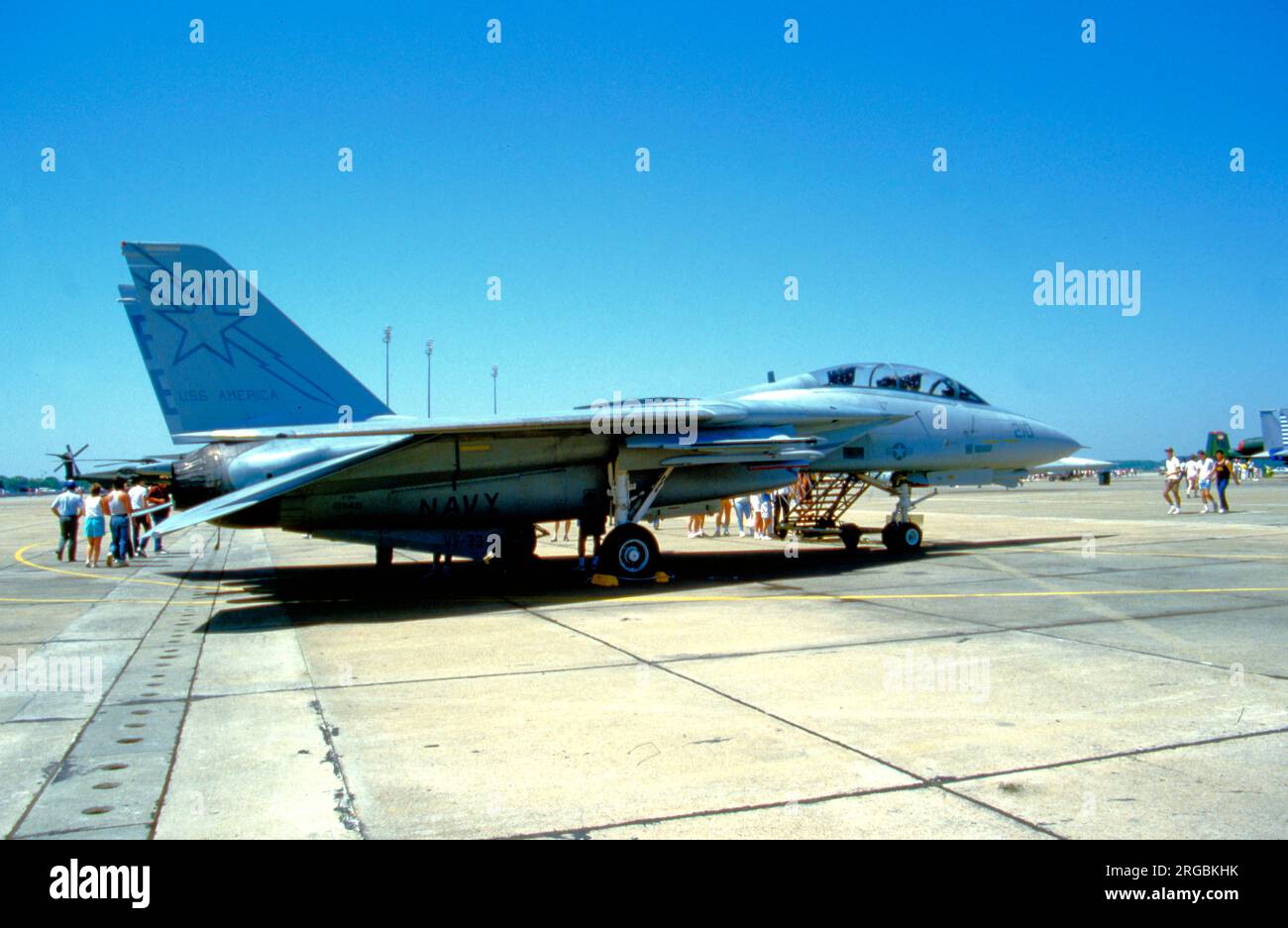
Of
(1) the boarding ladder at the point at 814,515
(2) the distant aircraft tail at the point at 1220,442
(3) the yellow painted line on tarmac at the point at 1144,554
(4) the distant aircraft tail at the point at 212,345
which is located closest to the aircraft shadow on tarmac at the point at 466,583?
(1) the boarding ladder at the point at 814,515

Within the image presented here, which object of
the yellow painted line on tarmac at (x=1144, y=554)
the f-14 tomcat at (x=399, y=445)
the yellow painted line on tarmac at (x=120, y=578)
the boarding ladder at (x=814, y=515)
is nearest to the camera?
the f-14 tomcat at (x=399, y=445)

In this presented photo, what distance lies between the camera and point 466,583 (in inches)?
540

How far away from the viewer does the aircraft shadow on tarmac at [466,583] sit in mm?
10633

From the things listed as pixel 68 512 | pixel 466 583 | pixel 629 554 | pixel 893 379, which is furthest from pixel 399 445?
pixel 68 512

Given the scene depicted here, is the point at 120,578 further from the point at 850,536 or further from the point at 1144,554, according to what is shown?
the point at 1144,554

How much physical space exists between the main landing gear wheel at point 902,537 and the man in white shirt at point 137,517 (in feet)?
49.3

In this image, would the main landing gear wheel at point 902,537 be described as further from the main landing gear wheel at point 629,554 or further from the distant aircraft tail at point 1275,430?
the distant aircraft tail at point 1275,430

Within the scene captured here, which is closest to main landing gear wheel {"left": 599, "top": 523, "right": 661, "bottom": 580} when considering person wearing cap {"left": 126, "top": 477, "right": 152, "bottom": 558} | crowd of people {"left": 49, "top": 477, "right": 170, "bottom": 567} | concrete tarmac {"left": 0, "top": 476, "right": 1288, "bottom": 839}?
concrete tarmac {"left": 0, "top": 476, "right": 1288, "bottom": 839}

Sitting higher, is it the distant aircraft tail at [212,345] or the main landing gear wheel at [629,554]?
the distant aircraft tail at [212,345]

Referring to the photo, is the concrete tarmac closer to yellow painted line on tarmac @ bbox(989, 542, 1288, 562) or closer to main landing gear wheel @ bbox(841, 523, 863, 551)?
yellow painted line on tarmac @ bbox(989, 542, 1288, 562)

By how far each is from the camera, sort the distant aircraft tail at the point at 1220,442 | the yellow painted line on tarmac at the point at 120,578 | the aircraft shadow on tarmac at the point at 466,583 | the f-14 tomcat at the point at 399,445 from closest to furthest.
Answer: the aircraft shadow on tarmac at the point at 466,583 < the f-14 tomcat at the point at 399,445 < the yellow painted line on tarmac at the point at 120,578 < the distant aircraft tail at the point at 1220,442

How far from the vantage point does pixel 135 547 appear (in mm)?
21219
